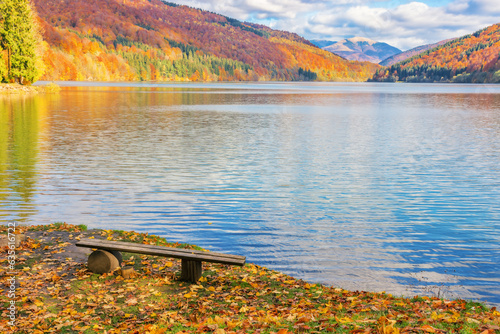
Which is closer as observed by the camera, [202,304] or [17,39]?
[202,304]

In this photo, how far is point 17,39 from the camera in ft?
285

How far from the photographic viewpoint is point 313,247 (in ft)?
44.5

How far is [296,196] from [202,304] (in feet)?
36.1

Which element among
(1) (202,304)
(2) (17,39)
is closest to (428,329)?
(1) (202,304)

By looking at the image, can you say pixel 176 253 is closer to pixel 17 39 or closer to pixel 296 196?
pixel 296 196

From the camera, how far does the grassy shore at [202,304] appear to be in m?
7.84

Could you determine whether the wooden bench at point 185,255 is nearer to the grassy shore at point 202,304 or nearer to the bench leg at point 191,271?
the bench leg at point 191,271

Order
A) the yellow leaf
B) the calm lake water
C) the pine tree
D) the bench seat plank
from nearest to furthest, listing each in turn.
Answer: the yellow leaf < the bench seat plank < the calm lake water < the pine tree

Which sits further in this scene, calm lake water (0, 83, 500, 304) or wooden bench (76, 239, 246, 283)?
calm lake water (0, 83, 500, 304)

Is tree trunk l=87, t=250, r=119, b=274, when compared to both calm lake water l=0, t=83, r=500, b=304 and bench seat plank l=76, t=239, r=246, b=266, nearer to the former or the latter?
bench seat plank l=76, t=239, r=246, b=266

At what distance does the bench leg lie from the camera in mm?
10430

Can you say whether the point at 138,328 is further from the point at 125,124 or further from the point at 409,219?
the point at 125,124

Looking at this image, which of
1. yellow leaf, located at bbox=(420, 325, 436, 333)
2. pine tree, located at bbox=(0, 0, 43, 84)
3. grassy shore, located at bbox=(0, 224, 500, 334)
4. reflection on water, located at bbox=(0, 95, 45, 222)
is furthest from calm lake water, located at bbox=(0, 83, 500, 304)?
pine tree, located at bbox=(0, 0, 43, 84)

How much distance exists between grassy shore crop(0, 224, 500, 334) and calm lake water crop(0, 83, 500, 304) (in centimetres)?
153
